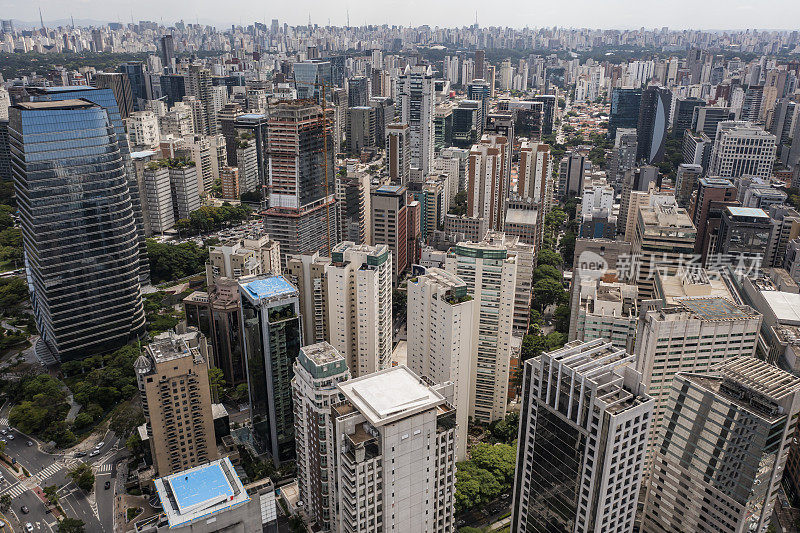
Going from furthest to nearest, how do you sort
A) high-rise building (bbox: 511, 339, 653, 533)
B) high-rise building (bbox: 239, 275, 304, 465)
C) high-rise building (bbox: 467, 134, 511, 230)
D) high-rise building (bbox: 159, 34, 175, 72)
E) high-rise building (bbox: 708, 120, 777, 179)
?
high-rise building (bbox: 159, 34, 175, 72) → high-rise building (bbox: 708, 120, 777, 179) → high-rise building (bbox: 467, 134, 511, 230) → high-rise building (bbox: 239, 275, 304, 465) → high-rise building (bbox: 511, 339, 653, 533)

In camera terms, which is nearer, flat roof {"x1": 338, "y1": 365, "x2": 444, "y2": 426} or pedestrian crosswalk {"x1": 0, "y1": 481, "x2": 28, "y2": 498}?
flat roof {"x1": 338, "y1": 365, "x2": 444, "y2": 426}

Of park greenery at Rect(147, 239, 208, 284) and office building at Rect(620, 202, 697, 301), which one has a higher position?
office building at Rect(620, 202, 697, 301)

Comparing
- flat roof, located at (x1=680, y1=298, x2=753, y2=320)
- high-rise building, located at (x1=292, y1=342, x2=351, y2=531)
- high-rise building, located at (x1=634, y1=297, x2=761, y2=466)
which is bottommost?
high-rise building, located at (x1=292, y1=342, x2=351, y2=531)

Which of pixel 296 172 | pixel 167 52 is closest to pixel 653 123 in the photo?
pixel 296 172

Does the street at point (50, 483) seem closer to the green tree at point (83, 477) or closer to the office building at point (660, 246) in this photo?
the green tree at point (83, 477)

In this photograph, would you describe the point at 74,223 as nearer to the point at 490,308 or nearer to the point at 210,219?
the point at 490,308

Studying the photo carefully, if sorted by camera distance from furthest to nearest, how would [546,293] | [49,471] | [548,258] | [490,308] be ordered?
1. [548,258]
2. [546,293]
3. [490,308]
4. [49,471]

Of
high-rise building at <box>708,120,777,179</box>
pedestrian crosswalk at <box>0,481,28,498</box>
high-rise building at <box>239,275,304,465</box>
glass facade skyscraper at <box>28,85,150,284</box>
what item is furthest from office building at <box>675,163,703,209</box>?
pedestrian crosswalk at <box>0,481,28,498</box>

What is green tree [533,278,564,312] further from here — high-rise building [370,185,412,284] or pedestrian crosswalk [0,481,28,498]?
pedestrian crosswalk [0,481,28,498]
